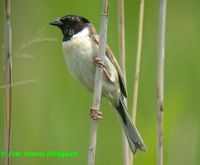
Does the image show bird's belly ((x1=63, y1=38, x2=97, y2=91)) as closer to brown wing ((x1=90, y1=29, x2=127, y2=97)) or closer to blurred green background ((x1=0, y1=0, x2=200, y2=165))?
brown wing ((x1=90, y1=29, x2=127, y2=97))

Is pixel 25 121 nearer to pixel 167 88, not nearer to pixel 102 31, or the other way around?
pixel 167 88

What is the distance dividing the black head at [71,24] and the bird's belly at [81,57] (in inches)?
4.4

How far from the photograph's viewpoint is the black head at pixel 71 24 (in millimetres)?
3352

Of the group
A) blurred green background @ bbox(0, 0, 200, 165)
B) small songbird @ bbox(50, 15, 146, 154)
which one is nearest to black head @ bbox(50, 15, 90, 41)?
small songbird @ bbox(50, 15, 146, 154)

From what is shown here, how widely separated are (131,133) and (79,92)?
93 centimetres

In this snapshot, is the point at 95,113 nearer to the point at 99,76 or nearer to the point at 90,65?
the point at 99,76

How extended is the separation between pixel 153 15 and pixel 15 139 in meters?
1.41

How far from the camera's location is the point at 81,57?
3.18m

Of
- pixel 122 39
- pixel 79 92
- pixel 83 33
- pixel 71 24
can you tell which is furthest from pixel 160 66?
pixel 79 92

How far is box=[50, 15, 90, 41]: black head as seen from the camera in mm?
3352

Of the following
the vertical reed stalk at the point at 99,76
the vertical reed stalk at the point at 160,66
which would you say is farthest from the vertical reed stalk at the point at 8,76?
the vertical reed stalk at the point at 160,66

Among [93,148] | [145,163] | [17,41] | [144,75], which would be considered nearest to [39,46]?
[17,41]

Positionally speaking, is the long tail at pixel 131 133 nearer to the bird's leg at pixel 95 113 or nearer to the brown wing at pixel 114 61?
the brown wing at pixel 114 61

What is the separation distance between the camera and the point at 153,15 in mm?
4352
